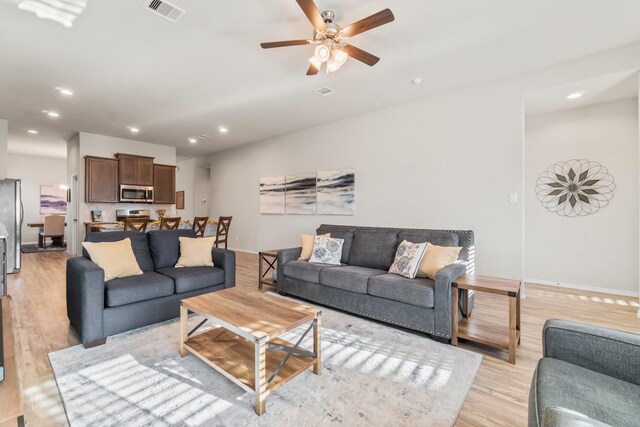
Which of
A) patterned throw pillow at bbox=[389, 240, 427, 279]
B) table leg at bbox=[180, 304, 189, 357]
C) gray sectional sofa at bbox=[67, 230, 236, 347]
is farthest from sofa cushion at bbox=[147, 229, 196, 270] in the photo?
patterned throw pillow at bbox=[389, 240, 427, 279]

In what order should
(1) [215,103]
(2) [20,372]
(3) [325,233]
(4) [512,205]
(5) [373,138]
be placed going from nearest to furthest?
1. (2) [20,372]
2. (4) [512,205]
3. (3) [325,233]
4. (1) [215,103]
5. (5) [373,138]

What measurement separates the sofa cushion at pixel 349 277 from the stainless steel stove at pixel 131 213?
18.2 feet

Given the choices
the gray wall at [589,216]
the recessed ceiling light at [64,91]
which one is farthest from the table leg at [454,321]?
the recessed ceiling light at [64,91]

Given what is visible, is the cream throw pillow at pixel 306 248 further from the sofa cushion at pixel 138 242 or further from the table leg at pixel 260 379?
the table leg at pixel 260 379

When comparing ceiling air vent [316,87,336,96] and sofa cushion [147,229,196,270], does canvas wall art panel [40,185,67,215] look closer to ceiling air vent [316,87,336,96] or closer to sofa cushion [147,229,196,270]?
sofa cushion [147,229,196,270]

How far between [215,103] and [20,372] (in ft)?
13.0

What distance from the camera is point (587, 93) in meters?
3.71

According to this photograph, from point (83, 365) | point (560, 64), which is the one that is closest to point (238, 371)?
point (83, 365)

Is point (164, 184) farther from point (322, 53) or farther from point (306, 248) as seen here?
point (322, 53)

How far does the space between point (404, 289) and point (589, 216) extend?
341 centimetres

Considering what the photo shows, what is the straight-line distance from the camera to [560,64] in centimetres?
347

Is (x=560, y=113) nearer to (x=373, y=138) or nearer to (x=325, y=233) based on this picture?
(x=373, y=138)

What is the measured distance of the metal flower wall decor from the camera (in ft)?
13.1

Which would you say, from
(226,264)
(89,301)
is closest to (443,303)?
(226,264)
